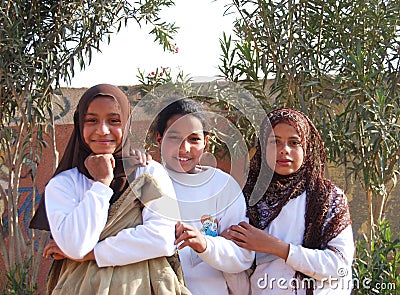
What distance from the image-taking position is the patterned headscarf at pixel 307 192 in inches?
97.2

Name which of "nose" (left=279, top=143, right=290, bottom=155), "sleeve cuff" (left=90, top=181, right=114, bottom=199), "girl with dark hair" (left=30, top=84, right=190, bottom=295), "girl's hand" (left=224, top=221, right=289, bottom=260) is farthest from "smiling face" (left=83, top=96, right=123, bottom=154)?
"nose" (left=279, top=143, right=290, bottom=155)

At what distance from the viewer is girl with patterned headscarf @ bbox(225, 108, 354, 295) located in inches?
94.7

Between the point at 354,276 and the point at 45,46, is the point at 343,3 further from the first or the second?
the point at 45,46

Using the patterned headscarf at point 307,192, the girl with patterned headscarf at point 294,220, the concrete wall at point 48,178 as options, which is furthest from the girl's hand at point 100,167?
the concrete wall at point 48,178

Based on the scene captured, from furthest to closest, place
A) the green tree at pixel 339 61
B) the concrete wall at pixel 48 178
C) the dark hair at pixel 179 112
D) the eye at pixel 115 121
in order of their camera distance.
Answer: the concrete wall at pixel 48 178 < the green tree at pixel 339 61 < the dark hair at pixel 179 112 < the eye at pixel 115 121

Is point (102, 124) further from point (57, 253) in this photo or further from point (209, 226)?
point (209, 226)

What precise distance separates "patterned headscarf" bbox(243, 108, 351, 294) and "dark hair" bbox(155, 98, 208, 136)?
12.8 inches

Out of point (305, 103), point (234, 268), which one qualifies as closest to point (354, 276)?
point (305, 103)

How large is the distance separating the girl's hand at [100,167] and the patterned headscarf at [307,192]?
70 centimetres

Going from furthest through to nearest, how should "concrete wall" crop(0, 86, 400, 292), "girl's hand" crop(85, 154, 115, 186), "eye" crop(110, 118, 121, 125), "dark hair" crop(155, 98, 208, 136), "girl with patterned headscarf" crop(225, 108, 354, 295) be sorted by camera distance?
"concrete wall" crop(0, 86, 400, 292) < "dark hair" crop(155, 98, 208, 136) < "girl with patterned headscarf" crop(225, 108, 354, 295) < "eye" crop(110, 118, 121, 125) < "girl's hand" crop(85, 154, 115, 186)

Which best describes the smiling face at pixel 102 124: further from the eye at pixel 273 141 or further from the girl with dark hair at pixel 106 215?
the eye at pixel 273 141

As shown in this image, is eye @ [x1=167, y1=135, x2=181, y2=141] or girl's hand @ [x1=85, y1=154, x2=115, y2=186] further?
eye @ [x1=167, y1=135, x2=181, y2=141]

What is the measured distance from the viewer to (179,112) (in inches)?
99.9

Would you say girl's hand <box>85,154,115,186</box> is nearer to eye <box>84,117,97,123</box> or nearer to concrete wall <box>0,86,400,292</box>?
eye <box>84,117,97,123</box>
